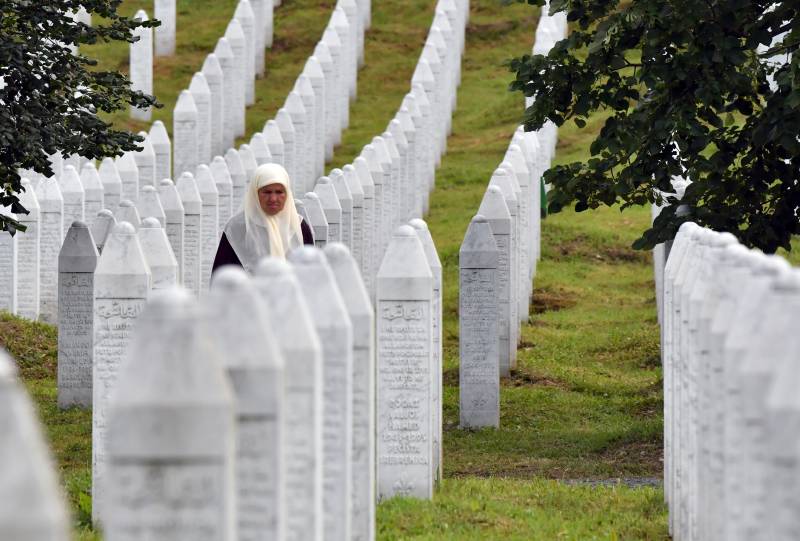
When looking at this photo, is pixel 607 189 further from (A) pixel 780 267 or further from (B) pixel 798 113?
(A) pixel 780 267

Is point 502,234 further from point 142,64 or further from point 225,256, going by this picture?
point 142,64

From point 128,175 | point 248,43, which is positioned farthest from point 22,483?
point 248,43

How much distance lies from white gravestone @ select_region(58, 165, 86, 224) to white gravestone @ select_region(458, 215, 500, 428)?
6.42m

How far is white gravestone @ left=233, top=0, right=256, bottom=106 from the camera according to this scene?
32.3 m

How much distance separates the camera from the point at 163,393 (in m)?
4.09

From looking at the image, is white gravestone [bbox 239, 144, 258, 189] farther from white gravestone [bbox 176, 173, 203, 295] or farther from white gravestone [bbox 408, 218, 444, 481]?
white gravestone [bbox 408, 218, 444, 481]

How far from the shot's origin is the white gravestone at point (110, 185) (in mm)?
20306

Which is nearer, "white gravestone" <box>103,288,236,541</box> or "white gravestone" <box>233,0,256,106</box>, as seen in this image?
"white gravestone" <box>103,288,236,541</box>

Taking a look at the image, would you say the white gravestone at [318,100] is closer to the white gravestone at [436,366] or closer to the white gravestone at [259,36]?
the white gravestone at [259,36]

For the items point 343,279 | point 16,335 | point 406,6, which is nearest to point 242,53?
point 406,6

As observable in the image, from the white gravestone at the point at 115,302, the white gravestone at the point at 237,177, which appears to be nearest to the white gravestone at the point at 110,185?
the white gravestone at the point at 237,177

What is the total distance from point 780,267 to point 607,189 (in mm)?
7912

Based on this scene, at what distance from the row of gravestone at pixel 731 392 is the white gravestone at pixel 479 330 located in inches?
178

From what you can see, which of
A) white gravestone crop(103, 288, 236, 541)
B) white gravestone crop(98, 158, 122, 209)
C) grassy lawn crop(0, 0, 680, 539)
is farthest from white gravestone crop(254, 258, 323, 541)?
white gravestone crop(98, 158, 122, 209)
